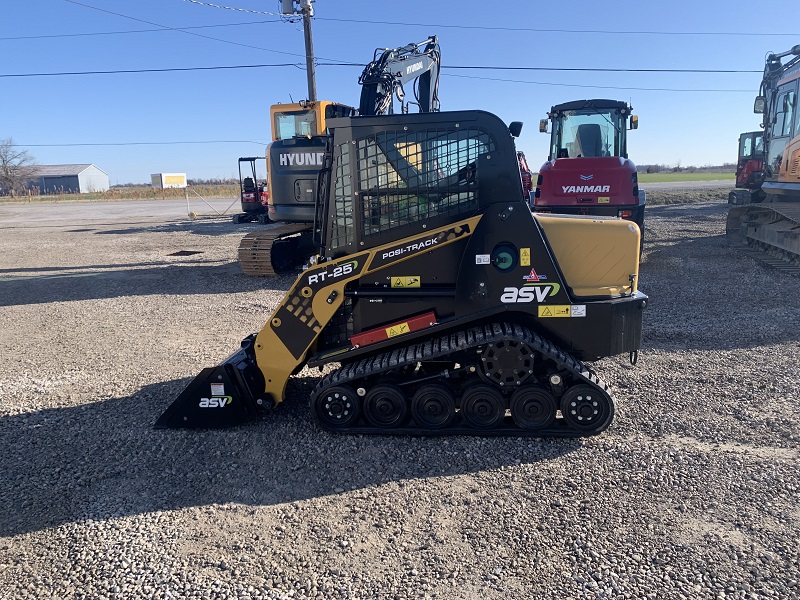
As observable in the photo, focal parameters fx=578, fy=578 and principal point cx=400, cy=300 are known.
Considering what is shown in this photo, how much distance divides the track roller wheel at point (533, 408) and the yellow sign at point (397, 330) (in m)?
1.02

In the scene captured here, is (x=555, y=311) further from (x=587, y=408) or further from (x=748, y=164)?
(x=748, y=164)

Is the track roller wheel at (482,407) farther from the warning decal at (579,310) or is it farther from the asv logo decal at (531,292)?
the warning decal at (579,310)

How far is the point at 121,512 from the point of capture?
373 centimetres

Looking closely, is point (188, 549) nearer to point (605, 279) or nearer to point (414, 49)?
point (605, 279)

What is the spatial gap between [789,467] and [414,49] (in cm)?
860

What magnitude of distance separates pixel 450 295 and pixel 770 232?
1114 cm

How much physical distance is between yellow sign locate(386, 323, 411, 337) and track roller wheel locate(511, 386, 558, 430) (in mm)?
1022

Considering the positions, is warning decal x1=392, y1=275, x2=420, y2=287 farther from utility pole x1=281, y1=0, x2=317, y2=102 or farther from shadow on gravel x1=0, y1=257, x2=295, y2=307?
utility pole x1=281, y1=0, x2=317, y2=102

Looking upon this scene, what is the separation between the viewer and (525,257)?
458 centimetres

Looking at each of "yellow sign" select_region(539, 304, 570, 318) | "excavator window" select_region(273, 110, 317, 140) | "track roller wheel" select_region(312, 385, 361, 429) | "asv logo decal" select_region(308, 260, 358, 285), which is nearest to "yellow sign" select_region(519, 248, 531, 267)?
"yellow sign" select_region(539, 304, 570, 318)

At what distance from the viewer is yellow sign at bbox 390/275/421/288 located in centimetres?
473

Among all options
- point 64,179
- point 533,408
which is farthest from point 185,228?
point 64,179

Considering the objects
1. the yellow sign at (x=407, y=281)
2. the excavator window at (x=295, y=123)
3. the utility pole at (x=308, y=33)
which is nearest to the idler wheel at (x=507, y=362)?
the yellow sign at (x=407, y=281)

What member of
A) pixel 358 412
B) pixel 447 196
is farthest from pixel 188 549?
pixel 447 196
